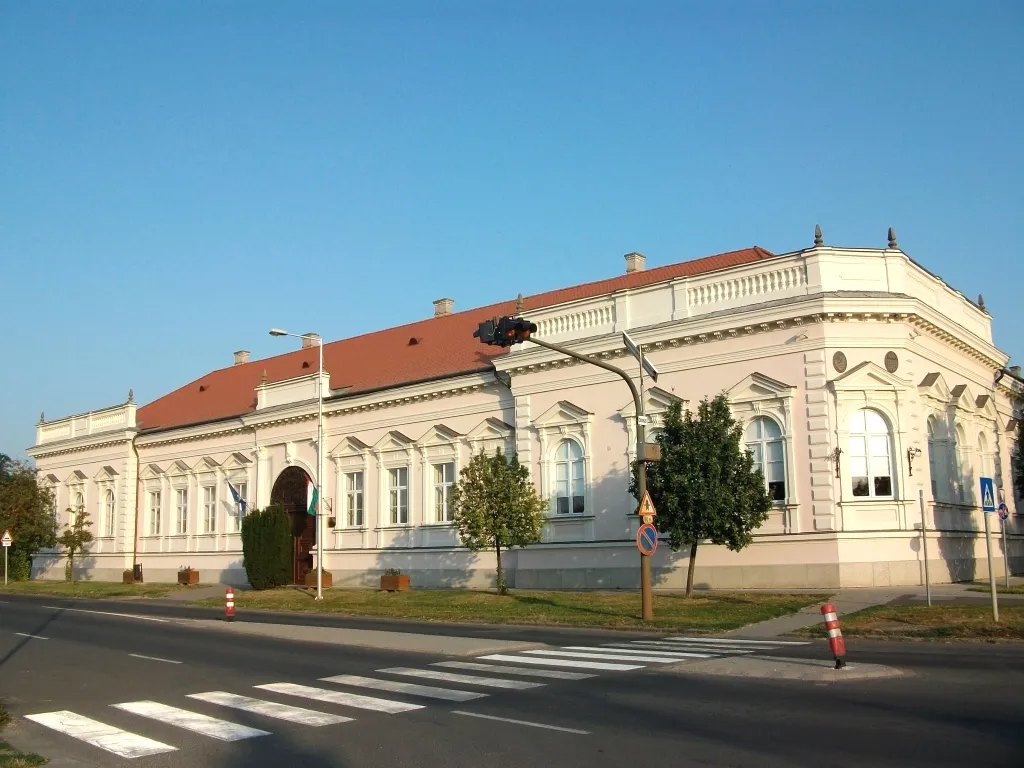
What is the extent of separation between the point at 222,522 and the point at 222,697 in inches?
1471

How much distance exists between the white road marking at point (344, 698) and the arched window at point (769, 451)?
17889 millimetres

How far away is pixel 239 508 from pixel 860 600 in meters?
31.4

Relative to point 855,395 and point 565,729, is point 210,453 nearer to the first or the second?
point 855,395

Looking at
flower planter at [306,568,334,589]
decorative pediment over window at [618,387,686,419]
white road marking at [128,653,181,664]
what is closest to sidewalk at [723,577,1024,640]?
decorative pediment over window at [618,387,686,419]

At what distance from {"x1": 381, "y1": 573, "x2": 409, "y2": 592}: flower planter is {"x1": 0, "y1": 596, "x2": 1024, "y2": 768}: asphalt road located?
1981cm

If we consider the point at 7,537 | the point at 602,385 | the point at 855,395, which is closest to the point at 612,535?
the point at 602,385

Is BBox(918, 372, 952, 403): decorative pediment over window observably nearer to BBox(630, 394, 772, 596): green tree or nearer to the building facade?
the building facade

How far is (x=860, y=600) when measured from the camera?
78.5 feet

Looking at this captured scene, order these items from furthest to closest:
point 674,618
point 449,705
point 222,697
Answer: point 674,618 < point 222,697 < point 449,705

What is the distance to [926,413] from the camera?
29.3 m

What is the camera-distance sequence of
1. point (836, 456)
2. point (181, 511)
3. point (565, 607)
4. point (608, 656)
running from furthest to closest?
1. point (181, 511)
2. point (836, 456)
3. point (565, 607)
4. point (608, 656)

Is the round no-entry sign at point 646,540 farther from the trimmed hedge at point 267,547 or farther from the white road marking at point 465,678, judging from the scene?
the trimmed hedge at point 267,547

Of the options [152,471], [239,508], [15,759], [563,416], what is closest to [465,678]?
[15,759]

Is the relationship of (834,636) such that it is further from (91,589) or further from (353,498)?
(91,589)
